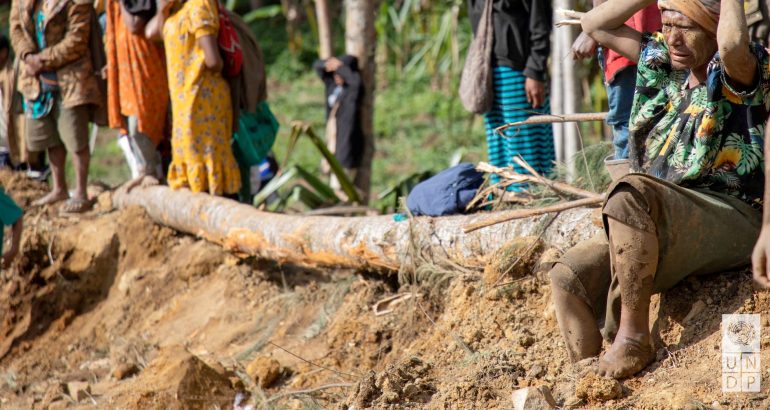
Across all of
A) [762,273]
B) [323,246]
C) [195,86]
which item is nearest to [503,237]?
[323,246]

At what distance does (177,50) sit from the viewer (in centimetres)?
584

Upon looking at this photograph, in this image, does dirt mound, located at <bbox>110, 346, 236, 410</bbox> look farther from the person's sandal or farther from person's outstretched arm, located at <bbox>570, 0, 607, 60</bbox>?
the person's sandal

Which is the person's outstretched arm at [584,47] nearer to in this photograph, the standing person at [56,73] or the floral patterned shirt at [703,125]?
the floral patterned shirt at [703,125]

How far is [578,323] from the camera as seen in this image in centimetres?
311

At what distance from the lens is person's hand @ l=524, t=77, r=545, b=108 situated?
16.5ft

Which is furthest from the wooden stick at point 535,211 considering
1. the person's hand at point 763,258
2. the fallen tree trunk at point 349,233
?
the person's hand at point 763,258

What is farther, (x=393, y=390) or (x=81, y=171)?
(x=81, y=171)

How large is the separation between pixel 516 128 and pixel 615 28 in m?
1.81

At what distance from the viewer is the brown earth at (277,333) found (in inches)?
124

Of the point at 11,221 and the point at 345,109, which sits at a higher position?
the point at 345,109

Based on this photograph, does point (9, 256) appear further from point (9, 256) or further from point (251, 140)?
point (251, 140)

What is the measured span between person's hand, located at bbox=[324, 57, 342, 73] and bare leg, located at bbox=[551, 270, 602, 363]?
Answer: 471cm

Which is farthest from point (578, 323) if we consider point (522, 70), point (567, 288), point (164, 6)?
point (164, 6)

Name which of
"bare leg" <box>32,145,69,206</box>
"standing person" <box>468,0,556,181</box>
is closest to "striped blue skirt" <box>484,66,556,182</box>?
"standing person" <box>468,0,556,181</box>
